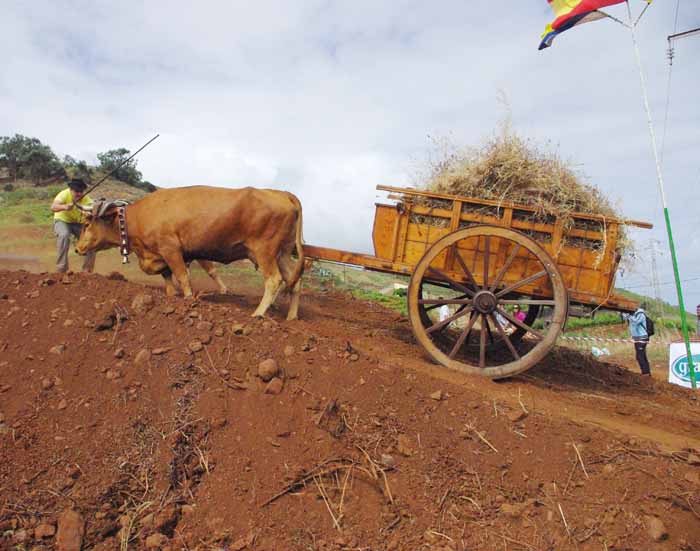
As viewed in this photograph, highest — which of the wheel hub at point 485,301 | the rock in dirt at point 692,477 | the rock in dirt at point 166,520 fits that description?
the wheel hub at point 485,301

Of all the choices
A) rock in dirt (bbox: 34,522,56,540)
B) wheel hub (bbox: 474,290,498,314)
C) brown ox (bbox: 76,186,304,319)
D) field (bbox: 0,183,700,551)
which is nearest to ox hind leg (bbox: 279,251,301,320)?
brown ox (bbox: 76,186,304,319)

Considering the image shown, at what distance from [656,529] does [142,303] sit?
15.9 feet

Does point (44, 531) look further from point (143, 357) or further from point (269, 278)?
point (269, 278)

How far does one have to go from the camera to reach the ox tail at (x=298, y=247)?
726 centimetres

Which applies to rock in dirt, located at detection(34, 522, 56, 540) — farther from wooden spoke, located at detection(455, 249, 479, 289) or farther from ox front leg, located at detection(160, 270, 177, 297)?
ox front leg, located at detection(160, 270, 177, 297)

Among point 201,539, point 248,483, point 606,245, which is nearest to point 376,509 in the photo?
point 248,483

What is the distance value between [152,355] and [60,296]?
172cm

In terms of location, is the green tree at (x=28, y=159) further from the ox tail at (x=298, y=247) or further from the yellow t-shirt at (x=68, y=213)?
the ox tail at (x=298, y=247)

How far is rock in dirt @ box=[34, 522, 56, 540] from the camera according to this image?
10.6 ft

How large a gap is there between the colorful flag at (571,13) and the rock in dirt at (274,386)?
7.11m

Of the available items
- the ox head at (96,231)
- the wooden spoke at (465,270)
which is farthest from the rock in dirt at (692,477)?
the ox head at (96,231)

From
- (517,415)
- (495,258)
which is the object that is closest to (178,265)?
(495,258)

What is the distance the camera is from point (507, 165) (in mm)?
6137

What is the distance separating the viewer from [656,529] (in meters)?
3.69
